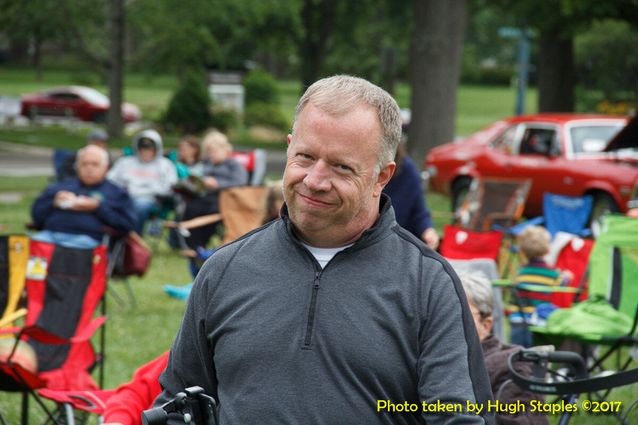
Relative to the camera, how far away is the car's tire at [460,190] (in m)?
17.6

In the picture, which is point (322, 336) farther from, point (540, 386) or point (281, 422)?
point (540, 386)

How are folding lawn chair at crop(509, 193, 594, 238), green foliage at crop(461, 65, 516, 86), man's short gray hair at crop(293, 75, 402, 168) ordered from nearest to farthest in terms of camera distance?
man's short gray hair at crop(293, 75, 402, 168) < folding lawn chair at crop(509, 193, 594, 238) < green foliage at crop(461, 65, 516, 86)

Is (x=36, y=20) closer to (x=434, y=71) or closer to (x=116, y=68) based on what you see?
(x=116, y=68)

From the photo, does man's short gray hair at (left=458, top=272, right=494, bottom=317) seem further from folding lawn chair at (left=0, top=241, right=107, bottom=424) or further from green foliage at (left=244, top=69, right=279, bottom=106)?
green foliage at (left=244, top=69, right=279, bottom=106)

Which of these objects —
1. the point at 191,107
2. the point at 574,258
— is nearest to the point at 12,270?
the point at 574,258

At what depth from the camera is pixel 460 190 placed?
1781 cm

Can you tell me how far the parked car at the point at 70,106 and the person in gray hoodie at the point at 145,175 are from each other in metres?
26.6

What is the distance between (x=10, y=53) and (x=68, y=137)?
36.9 m

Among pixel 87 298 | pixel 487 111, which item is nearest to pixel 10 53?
pixel 487 111

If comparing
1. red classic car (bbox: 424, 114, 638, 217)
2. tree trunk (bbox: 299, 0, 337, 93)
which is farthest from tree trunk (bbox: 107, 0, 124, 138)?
red classic car (bbox: 424, 114, 638, 217)

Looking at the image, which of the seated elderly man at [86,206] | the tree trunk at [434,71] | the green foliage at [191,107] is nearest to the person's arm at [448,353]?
the seated elderly man at [86,206]

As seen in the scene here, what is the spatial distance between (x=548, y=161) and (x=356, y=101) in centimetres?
1421

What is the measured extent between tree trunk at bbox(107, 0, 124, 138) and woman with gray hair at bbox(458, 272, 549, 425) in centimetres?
2755

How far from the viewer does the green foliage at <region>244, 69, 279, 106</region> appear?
39.2m
